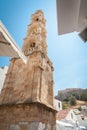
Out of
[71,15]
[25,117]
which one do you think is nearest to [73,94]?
[25,117]

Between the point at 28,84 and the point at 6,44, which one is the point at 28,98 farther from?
the point at 6,44

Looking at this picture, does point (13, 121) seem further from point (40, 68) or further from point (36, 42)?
point (36, 42)

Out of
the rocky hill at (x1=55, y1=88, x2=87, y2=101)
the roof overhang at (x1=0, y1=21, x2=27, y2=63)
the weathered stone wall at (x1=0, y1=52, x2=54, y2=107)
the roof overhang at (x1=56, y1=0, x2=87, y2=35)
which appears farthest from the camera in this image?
the rocky hill at (x1=55, y1=88, x2=87, y2=101)

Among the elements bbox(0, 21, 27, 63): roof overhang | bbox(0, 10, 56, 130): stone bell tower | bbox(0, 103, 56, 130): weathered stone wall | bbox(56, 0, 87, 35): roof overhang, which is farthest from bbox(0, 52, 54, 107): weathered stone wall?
bbox(56, 0, 87, 35): roof overhang

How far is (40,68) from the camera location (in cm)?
990

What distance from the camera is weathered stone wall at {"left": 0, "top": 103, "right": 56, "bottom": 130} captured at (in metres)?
7.57

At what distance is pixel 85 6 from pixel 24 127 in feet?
24.8

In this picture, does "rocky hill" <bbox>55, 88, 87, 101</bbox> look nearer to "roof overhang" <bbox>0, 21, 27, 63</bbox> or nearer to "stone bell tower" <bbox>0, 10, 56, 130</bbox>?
"stone bell tower" <bbox>0, 10, 56, 130</bbox>

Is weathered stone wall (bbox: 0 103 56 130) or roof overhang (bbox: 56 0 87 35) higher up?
roof overhang (bbox: 56 0 87 35)

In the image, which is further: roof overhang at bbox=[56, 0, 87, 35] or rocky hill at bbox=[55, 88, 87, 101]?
rocky hill at bbox=[55, 88, 87, 101]

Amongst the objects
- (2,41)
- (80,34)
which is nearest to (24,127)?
(2,41)

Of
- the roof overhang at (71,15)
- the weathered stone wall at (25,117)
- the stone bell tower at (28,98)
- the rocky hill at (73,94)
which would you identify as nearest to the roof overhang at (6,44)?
the roof overhang at (71,15)

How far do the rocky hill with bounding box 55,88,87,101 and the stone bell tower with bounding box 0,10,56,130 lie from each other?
5728cm

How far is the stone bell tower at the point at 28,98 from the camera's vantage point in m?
7.81
